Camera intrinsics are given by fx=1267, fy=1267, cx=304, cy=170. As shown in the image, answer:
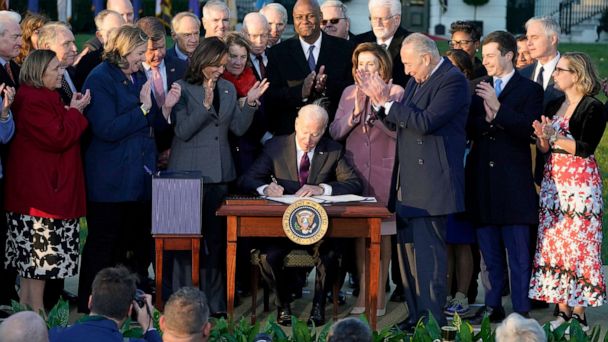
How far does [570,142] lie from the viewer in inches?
345

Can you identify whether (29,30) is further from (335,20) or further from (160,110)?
(335,20)

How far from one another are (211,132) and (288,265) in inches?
43.6

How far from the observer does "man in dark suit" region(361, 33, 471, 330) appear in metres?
8.57

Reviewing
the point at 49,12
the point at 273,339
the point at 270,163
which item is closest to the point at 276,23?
the point at 270,163

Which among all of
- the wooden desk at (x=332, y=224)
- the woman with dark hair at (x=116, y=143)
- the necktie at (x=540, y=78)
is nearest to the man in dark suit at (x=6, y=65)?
the woman with dark hair at (x=116, y=143)

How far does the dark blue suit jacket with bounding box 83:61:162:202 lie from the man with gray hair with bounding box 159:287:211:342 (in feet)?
9.55

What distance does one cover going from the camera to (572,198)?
890cm

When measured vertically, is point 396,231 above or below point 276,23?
below

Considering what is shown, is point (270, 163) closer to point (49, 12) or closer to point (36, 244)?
point (36, 244)

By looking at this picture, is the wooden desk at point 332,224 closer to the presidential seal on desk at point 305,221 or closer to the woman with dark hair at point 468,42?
the presidential seal on desk at point 305,221

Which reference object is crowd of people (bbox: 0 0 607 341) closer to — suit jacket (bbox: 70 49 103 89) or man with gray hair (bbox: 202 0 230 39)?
suit jacket (bbox: 70 49 103 89)

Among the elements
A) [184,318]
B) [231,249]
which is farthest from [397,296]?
[184,318]

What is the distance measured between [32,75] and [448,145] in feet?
9.43

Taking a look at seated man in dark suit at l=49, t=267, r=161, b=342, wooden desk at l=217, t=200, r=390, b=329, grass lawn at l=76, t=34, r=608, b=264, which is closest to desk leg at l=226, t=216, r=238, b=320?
wooden desk at l=217, t=200, r=390, b=329
